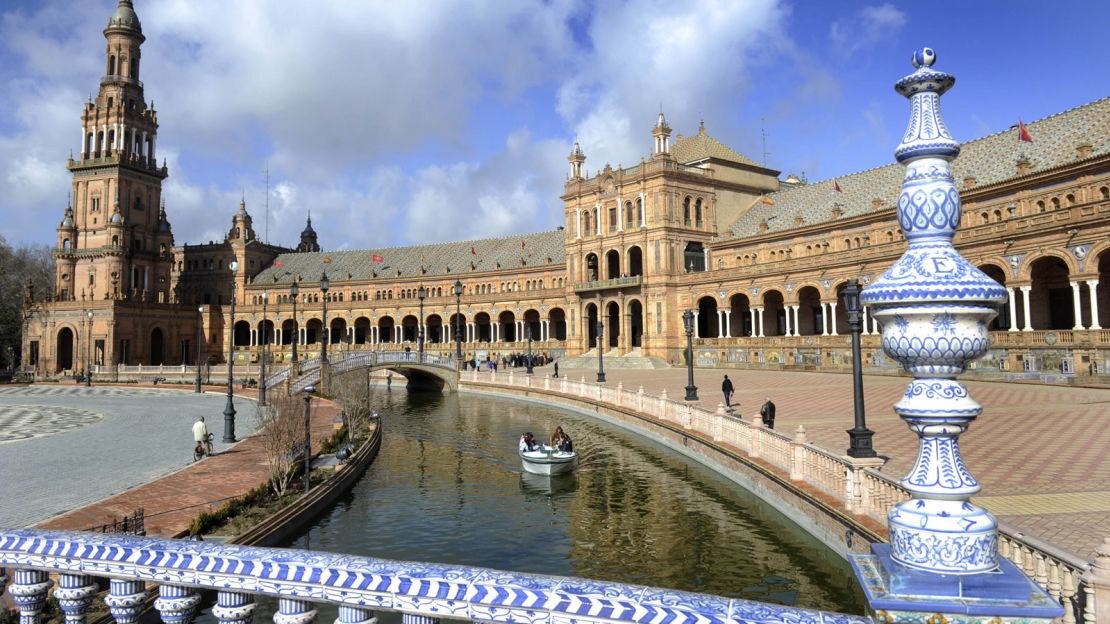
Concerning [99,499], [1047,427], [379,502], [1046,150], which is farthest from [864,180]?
[99,499]

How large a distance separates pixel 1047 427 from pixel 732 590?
12957 mm

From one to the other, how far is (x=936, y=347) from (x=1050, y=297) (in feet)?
142

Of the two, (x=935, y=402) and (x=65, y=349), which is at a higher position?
(x=65, y=349)

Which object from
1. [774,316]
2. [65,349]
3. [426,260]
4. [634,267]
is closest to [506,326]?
[426,260]

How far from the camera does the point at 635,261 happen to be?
6794cm

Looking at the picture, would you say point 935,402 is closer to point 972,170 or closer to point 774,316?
point 972,170

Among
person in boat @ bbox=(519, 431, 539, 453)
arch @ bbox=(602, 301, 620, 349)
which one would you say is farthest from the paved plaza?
arch @ bbox=(602, 301, 620, 349)

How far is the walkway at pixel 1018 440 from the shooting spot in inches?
428

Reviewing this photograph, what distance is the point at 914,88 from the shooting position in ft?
13.4

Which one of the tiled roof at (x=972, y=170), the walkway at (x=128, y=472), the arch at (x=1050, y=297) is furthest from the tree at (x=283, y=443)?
the arch at (x=1050, y=297)

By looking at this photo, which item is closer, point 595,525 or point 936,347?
point 936,347

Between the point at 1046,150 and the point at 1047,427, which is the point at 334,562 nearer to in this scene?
the point at 1047,427

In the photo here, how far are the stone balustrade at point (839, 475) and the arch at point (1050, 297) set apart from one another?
24.8 m

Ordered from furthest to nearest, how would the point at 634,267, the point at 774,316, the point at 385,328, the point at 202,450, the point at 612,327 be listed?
1. the point at 385,328
2. the point at 612,327
3. the point at 634,267
4. the point at 774,316
5. the point at 202,450
